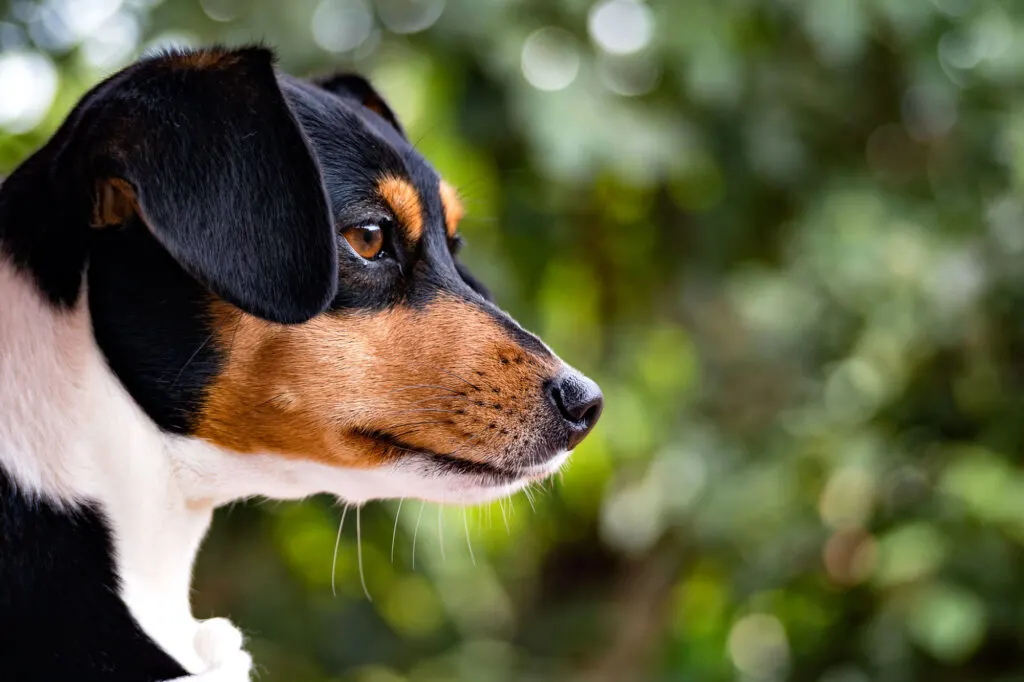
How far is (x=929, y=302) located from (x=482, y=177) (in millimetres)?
1330

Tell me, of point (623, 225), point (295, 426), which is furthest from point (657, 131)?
point (295, 426)

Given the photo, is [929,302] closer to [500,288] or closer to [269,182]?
[500,288]

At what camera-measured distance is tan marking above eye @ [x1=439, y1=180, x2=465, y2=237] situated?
83.1 inches

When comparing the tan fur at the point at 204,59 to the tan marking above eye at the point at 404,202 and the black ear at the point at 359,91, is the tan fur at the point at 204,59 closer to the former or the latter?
the tan marking above eye at the point at 404,202

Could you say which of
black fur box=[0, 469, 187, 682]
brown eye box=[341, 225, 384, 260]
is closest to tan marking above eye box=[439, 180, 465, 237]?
brown eye box=[341, 225, 384, 260]

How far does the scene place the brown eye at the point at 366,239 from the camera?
1.81 m

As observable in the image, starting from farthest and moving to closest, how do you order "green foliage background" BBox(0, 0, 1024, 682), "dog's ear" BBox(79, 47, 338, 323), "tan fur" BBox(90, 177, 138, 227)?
"green foliage background" BBox(0, 0, 1024, 682)
"tan fur" BBox(90, 177, 138, 227)
"dog's ear" BBox(79, 47, 338, 323)

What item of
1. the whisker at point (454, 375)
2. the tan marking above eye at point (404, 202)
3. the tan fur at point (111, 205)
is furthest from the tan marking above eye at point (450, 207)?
the tan fur at point (111, 205)

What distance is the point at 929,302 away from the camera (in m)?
3.28

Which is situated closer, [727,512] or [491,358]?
[491,358]

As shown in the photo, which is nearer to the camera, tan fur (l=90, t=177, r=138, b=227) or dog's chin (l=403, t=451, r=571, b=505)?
tan fur (l=90, t=177, r=138, b=227)

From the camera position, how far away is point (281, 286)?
5.04 ft

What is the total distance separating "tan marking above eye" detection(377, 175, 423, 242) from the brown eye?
5 centimetres

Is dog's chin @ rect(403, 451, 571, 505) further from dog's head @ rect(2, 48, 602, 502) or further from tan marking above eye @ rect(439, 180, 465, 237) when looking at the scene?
tan marking above eye @ rect(439, 180, 465, 237)
